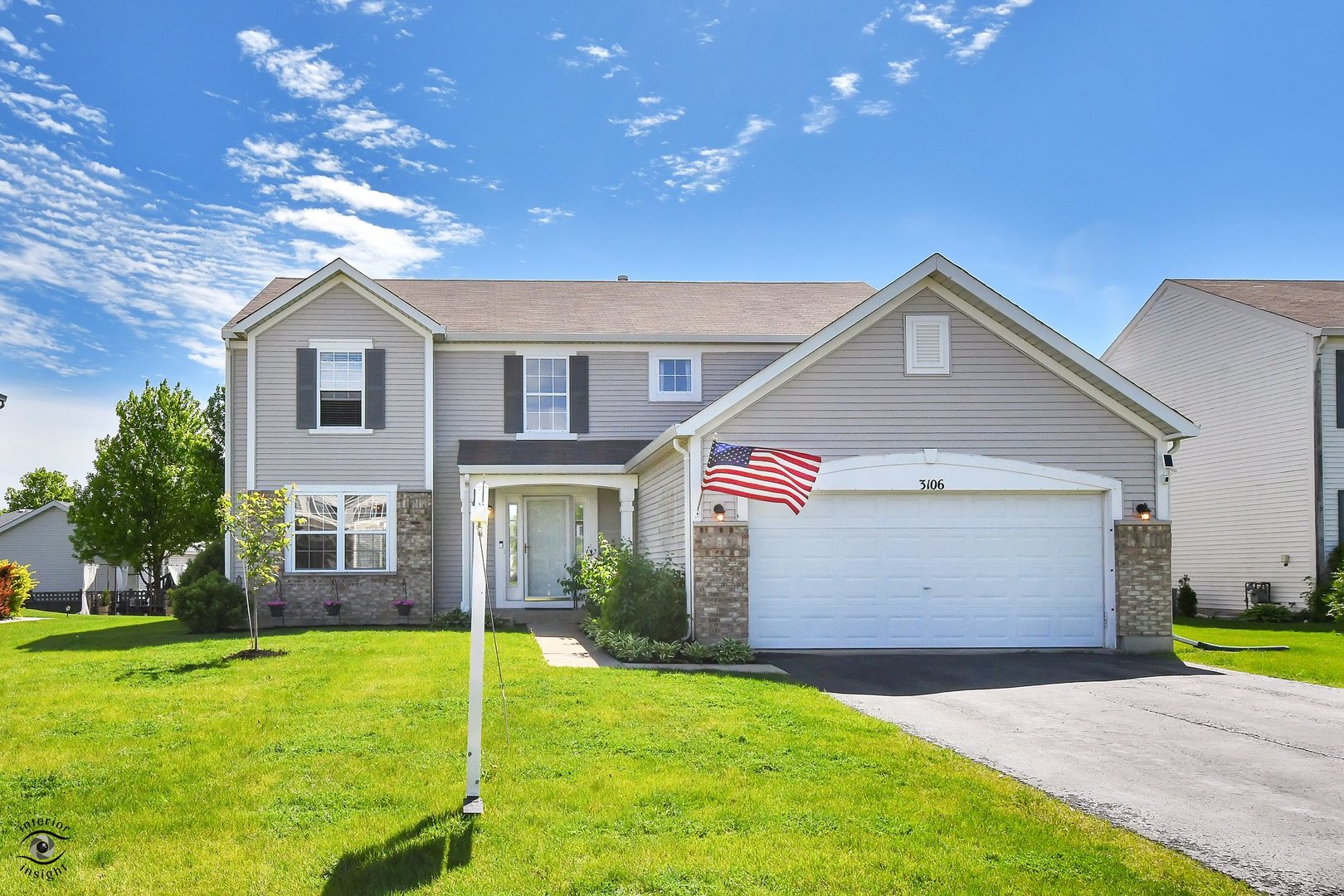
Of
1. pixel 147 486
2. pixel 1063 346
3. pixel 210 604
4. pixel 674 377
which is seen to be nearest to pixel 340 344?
pixel 210 604

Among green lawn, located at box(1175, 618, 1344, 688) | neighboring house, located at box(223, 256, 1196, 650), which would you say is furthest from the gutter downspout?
green lawn, located at box(1175, 618, 1344, 688)

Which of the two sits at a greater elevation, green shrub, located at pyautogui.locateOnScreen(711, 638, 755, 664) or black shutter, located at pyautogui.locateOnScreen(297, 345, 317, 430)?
black shutter, located at pyautogui.locateOnScreen(297, 345, 317, 430)

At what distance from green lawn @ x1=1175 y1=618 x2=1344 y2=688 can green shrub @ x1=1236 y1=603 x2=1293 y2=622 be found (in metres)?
0.25

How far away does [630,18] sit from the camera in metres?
15.0

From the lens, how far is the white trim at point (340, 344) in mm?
20078

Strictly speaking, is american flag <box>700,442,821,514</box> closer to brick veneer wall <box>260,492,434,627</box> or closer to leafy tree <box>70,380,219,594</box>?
brick veneer wall <box>260,492,434,627</box>

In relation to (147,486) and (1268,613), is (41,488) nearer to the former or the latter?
(147,486)

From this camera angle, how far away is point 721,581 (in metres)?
14.2

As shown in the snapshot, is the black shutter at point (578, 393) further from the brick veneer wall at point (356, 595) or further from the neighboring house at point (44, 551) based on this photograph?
the neighboring house at point (44, 551)

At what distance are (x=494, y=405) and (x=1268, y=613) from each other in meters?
15.7

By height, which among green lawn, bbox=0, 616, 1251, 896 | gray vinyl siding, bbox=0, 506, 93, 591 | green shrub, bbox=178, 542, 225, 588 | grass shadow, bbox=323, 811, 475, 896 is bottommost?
gray vinyl siding, bbox=0, 506, 93, 591

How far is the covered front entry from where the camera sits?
14.5 m

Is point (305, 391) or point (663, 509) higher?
point (305, 391)

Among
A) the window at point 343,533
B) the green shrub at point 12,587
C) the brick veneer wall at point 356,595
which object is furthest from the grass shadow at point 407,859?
the green shrub at point 12,587
